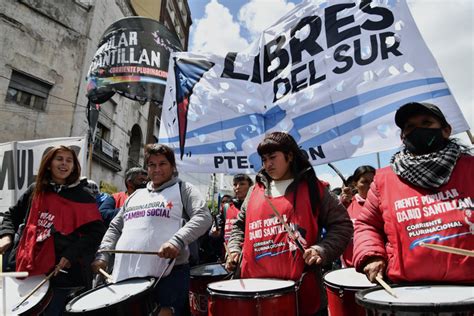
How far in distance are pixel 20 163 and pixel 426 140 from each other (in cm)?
707

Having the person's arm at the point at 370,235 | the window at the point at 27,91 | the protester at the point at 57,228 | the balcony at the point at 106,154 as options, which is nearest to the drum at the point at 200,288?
the protester at the point at 57,228

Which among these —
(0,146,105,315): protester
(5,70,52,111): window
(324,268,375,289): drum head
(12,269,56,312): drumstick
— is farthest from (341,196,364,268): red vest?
(5,70,52,111): window

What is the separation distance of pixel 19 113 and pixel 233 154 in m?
13.0

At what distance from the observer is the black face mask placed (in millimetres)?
1838

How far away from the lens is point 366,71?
3.43 meters

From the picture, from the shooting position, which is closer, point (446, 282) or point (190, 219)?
point (446, 282)

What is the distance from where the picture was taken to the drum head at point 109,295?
2055 mm

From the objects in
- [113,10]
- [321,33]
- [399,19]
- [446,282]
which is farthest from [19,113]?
[446,282]

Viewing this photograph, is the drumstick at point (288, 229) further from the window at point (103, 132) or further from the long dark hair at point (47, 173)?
the window at point (103, 132)

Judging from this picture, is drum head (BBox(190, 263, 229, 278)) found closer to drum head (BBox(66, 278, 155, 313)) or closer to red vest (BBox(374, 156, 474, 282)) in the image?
drum head (BBox(66, 278, 155, 313))

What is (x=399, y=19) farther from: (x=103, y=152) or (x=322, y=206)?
(x=103, y=152)

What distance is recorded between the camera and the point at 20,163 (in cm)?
669

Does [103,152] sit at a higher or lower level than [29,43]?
lower

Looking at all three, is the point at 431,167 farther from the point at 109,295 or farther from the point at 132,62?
the point at 132,62
